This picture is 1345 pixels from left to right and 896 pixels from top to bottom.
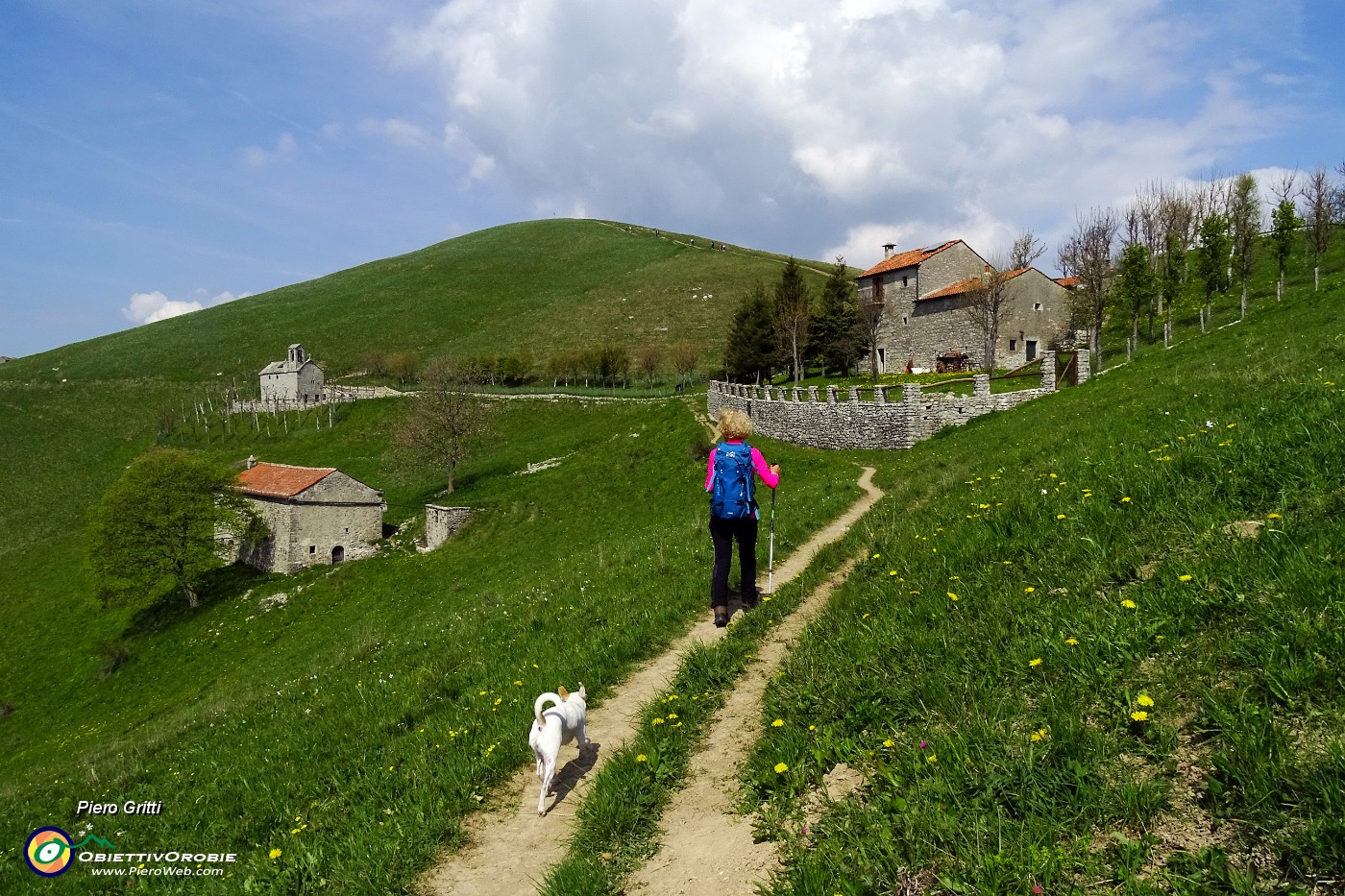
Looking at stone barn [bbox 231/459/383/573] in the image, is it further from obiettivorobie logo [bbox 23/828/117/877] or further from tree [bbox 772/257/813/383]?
tree [bbox 772/257/813/383]

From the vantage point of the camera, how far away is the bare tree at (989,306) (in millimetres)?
46531

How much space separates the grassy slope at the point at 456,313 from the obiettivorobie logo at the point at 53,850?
88.7 metres

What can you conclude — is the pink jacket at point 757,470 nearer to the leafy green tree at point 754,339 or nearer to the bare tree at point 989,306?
the bare tree at point 989,306

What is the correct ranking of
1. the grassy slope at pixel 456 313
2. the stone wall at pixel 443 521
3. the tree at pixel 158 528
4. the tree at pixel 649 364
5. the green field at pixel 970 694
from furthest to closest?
1. the grassy slope at pixel 456 313
2. the tree at pixel 649 364
3. the stone wall at pixel 443 521
4. the tree at pixel 158 528
5. the green field at pixel 970 694

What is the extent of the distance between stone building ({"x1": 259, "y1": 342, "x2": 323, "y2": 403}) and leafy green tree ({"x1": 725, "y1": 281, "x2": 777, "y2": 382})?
53.7m

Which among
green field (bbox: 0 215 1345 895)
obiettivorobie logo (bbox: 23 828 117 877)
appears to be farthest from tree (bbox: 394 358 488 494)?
obiettivorobie logo (bbox: 23 828 117 877)

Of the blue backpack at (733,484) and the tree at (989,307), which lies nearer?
the blue backpack at (733,484)

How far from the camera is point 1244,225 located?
49.7 m

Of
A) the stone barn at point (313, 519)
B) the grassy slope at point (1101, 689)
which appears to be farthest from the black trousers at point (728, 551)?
the stone barn at point (313, 519)

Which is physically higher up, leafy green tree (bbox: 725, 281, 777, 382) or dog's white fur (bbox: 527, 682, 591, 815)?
leafy green tree (bbox: 725, 281, 777, 382)

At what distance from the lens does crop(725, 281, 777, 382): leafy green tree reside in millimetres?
66688

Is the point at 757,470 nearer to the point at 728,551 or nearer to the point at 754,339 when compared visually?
the point at 728,551

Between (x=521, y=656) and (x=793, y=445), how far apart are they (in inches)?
1057

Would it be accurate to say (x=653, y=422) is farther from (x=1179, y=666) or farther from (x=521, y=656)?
(x=1179, y=666)
